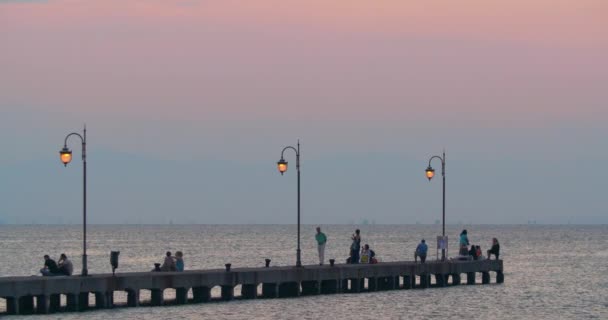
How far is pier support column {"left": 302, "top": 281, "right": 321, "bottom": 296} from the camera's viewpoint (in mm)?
54969

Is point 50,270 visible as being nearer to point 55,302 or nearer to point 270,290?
point 55,302

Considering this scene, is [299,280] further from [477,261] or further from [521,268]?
[521,268]

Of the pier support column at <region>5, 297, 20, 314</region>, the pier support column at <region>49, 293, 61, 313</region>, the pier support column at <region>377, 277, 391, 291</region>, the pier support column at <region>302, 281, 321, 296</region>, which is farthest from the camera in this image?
the pier support column at <region>377, 277, 391, 291</region>

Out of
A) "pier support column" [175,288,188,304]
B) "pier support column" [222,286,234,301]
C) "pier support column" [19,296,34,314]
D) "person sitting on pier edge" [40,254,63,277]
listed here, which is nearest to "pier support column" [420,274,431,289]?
"pier support column" [222,286,234,301]

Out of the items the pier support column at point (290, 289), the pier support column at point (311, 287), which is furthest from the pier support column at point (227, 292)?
the pier support column at point (311, 287)

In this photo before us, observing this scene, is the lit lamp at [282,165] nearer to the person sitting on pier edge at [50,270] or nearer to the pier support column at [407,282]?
the pier support column at [407,282]

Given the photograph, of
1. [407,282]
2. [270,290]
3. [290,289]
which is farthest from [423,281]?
[270,290]

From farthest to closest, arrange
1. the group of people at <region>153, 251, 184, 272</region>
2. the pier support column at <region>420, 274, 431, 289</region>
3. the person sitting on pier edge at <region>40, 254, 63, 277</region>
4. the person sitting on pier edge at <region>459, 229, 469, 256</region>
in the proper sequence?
the person sitting on pier edge at <region>459, 229, 469, 256</region> → the pier support column at <region>420, 274, 431, 289</region> → the group of people at <region>153, 251, 184, 272</region> → the person sitting on pier edge at <region>40, 254, 63, 277</region>

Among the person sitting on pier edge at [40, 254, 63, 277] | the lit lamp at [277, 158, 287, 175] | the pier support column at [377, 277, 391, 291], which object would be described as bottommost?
the pier support column at [377, 277, 391, 291]

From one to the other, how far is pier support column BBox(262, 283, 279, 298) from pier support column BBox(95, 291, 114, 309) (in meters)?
7.86

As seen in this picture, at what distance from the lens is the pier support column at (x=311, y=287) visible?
54969 millimetres

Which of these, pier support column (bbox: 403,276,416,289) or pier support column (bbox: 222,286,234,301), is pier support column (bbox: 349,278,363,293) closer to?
pier support column (bbox: 403,276,416,289)

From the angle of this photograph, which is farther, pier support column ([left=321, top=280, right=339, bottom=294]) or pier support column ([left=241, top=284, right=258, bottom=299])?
pier support column ([left=321, top=280, right=339, bottom=294])

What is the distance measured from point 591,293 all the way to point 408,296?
39.4 feet
